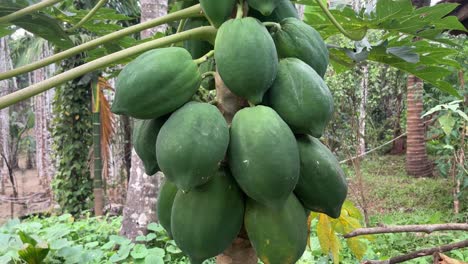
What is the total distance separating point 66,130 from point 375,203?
15.7ft

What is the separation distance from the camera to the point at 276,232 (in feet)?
2.47

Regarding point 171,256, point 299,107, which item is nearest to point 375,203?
point 171,256

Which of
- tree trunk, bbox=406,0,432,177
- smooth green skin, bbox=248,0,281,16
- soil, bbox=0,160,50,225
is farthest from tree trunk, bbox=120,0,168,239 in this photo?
soil, bbox=0,160,50,225

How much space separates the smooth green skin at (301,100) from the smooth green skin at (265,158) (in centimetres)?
5

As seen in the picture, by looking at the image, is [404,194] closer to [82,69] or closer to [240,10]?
[240,10]

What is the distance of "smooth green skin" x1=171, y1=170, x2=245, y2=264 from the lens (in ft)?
2.44

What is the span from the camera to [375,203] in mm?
6988

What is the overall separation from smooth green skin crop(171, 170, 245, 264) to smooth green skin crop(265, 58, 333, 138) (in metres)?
0.15

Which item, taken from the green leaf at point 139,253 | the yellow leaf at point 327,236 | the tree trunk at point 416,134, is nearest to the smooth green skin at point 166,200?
the yellow leaf at point 327,236

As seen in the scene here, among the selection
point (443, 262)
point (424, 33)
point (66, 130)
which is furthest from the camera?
point (66, 130)

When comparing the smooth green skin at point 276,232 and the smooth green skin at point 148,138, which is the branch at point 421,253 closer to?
the smooth green skin at point 276,232

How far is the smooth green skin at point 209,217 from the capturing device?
744 mm

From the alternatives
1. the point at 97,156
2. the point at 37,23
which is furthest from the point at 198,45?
the point at 97,156

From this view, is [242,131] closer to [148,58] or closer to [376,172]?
[148,58]
